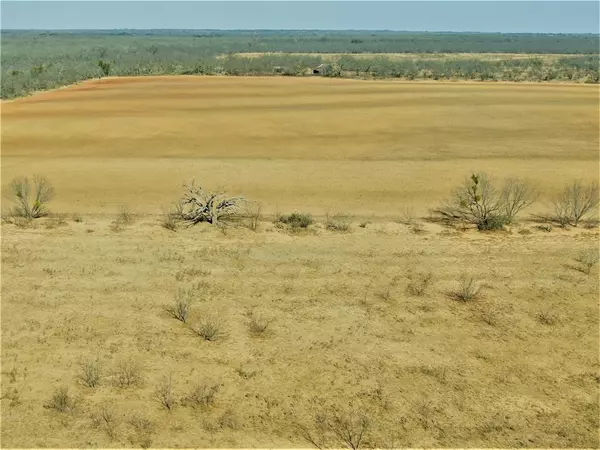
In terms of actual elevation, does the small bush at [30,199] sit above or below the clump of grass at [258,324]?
Answer: above

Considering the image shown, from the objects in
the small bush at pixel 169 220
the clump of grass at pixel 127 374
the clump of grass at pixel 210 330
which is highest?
the small bush at pixel 169 220

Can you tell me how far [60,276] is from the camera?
37.9 feet

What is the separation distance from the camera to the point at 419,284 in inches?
440

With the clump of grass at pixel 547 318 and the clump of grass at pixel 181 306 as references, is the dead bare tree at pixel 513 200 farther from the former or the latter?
the clump of grass at pixel 181 306

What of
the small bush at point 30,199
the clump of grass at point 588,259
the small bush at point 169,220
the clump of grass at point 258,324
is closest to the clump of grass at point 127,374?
the clump of grass at point 258,324

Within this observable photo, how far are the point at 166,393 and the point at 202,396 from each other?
52 centimetres

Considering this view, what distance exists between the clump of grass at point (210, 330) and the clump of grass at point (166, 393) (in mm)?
1209

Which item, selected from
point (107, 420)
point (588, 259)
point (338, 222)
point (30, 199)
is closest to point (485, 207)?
point (588, 259)

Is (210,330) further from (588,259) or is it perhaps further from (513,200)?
(513,200)

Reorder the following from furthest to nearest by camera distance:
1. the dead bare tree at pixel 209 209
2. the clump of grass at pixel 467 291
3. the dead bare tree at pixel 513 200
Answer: the dead bare tree at pixel 513 200
the dead bare tree at pixel 209 209
the clump of grass at pixel 467 291

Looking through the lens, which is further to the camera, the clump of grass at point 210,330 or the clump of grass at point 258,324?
the clump of grass at point 258,324

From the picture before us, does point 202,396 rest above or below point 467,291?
→ below

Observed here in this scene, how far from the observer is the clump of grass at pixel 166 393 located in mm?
7520

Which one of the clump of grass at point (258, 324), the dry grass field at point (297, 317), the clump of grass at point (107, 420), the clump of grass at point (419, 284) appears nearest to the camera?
the clump of grass at point (107, 420)
